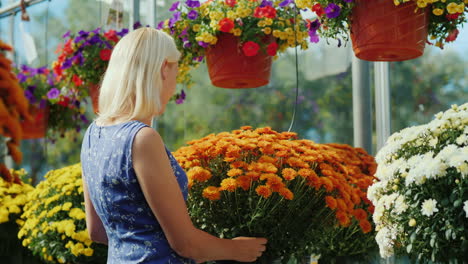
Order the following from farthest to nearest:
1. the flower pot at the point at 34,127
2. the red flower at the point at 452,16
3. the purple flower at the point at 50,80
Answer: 1. the purple flower at the point at 50,80
2. the red flower at the point at 452,16
3. the flower pot at the point at 34,127

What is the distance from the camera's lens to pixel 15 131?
1.69 ft

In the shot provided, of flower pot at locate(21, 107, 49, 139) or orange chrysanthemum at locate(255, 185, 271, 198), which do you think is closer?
flower pot at locate(21, 107, 49, 139)

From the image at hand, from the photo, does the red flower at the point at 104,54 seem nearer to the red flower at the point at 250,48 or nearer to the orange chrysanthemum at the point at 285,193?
the red flower at the point at 250,48

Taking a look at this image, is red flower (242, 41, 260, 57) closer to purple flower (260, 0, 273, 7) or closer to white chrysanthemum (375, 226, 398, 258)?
purple flower (260, 0, 273, 7)

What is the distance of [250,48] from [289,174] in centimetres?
85

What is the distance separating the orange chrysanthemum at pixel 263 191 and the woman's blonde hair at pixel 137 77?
1.31 ft

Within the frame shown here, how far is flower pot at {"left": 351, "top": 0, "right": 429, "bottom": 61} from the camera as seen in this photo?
5.83ft

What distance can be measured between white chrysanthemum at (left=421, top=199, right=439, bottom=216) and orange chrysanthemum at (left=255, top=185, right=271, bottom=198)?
1.33 ft

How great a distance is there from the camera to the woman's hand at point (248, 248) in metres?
1.30

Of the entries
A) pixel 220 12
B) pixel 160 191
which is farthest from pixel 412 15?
pixel 160 191

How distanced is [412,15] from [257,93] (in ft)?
4.86

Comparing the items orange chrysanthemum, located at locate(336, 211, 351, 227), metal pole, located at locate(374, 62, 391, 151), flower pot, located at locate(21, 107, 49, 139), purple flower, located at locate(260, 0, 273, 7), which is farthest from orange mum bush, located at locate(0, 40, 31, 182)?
metal pole, located at locate(374, 62, 391, 151)

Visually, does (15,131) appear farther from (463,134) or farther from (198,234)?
(463,134)

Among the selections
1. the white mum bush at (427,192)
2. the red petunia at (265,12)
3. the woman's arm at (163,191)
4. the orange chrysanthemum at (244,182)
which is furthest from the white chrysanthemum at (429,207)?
the red petunia at (265,12)
